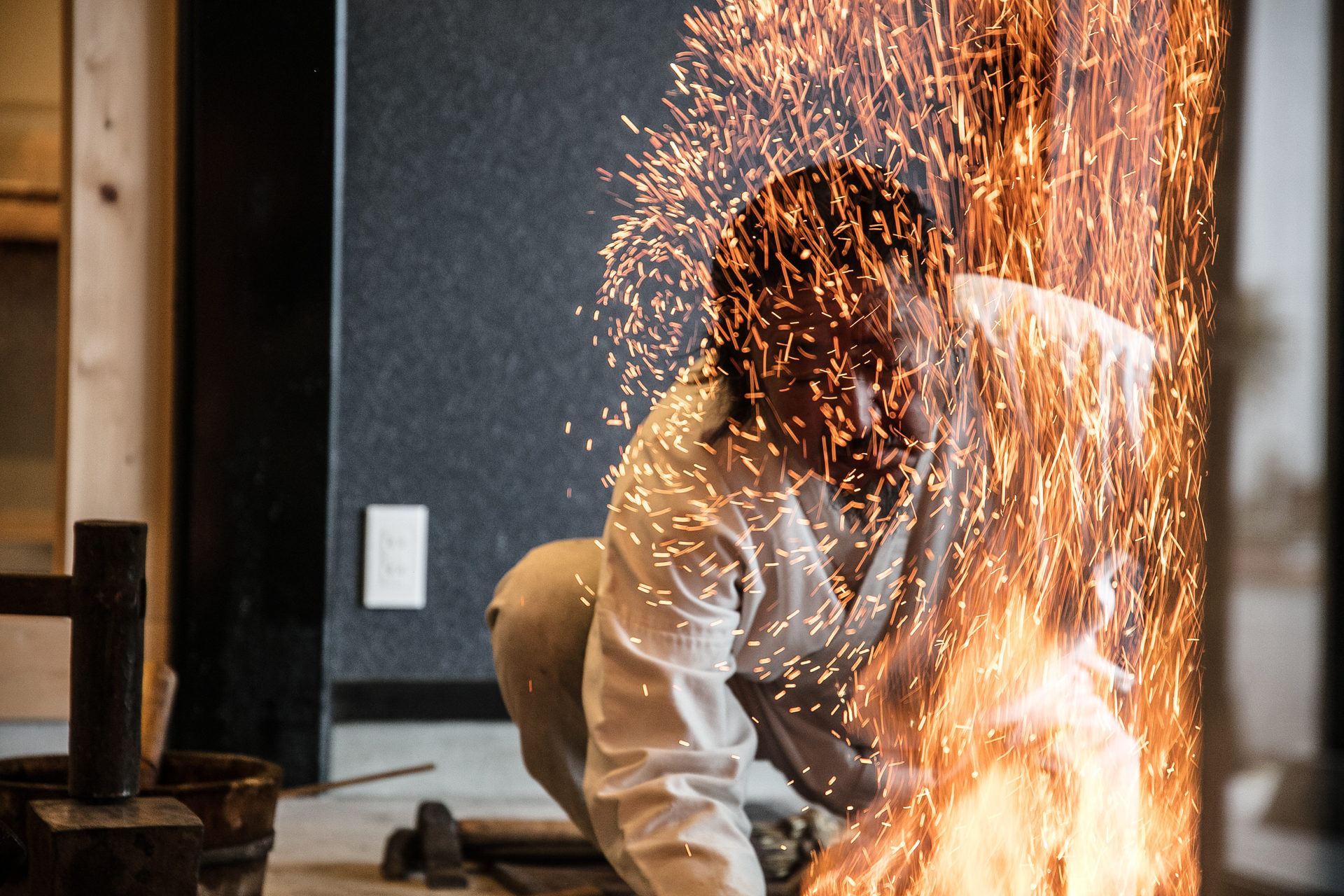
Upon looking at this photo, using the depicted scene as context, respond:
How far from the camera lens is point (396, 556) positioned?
70.7 inches

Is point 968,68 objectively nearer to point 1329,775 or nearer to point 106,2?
point 106,2

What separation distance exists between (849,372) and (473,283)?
0.85 metres

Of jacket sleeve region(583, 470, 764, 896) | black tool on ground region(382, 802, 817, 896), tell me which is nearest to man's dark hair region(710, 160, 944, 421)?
jacket sleeve region(583, 470, 764, 896)

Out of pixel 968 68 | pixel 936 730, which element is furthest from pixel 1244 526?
pixel 968 68

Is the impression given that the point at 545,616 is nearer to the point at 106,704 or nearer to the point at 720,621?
the point at 720,621

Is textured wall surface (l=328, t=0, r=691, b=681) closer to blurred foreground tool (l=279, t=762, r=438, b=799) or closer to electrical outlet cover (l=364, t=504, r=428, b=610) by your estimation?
electrical outlet cover (l=364, t=504, r=428, b=610)

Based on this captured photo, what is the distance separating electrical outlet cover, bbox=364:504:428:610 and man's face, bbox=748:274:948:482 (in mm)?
761

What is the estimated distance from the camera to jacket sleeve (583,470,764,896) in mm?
1000

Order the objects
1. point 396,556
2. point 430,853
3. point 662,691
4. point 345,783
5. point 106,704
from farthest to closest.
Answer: point 396,556, point 345,783, point 430,853, point 662,691, point 106,704

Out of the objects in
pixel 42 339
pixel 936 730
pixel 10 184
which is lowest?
pixel 936 730

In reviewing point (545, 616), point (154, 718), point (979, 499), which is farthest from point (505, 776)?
point (979, 499)

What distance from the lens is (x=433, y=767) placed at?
1717mm

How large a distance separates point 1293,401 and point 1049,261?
1.16 m

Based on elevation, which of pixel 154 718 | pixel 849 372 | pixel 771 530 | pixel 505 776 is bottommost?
pixel 505 776
